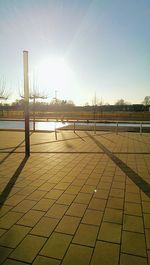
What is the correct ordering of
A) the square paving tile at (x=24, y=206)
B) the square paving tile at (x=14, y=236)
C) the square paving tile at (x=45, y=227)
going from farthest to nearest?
the square paving tile at (x=24, y=206)
the square paving tile at (x=45, y=227)
the square paving tile at (x=14, y=236)

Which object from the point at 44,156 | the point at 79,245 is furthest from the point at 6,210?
the point at 44,156

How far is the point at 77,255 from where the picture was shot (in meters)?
2.52

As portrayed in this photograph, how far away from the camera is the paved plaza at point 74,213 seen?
2557 mm

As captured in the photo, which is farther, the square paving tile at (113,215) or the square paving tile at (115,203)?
the square paving tile at (115,203)

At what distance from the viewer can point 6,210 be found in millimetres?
3660

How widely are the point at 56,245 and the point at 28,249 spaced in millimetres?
347

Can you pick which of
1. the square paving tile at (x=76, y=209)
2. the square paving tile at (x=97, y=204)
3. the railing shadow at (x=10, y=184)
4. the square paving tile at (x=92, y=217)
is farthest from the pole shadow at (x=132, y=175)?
the railing shadow at (x=10, y=184)

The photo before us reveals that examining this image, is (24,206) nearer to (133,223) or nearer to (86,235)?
(86,235)

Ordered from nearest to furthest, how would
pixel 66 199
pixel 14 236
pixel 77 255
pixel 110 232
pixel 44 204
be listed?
pixel 77 255
pixel 14 236
pixel 110 232
pixel 44 204
pixel 66 199

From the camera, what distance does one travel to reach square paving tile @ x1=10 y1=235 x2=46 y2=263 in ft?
8.17

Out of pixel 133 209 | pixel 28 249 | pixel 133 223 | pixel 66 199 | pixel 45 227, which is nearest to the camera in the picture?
pixel 28 249

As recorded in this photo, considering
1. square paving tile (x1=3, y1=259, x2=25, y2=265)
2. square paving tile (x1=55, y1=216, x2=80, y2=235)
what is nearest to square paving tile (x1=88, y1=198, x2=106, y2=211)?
square paving tile (x1=55, y1=216, x2=80, y2=235)

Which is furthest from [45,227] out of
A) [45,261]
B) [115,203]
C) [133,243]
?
[115,203]

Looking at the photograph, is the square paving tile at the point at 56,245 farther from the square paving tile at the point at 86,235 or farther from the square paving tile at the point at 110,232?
the square paving tile at the point at 110,232
